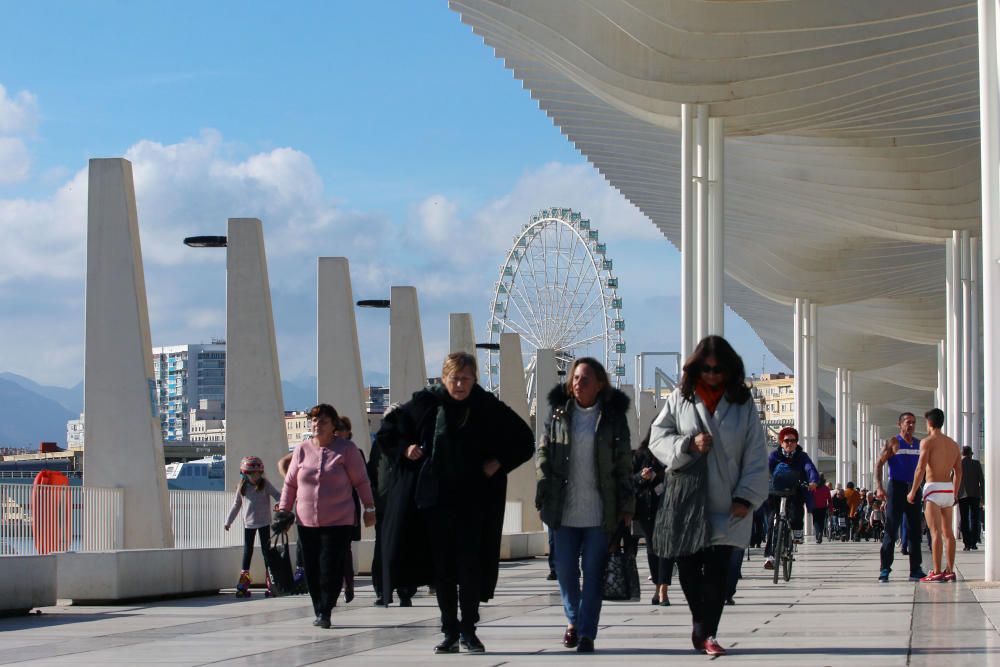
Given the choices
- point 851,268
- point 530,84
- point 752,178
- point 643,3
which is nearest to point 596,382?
point 643,3

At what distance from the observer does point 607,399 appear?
26.5 ft

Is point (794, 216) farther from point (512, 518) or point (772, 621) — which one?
point (772, 621)

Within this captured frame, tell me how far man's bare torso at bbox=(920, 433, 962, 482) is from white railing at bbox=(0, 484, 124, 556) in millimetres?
7066

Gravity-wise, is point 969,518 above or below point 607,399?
below

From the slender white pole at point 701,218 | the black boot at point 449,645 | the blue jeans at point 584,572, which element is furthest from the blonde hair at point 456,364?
the slender white pole at point 701,218

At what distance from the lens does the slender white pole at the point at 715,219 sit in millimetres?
22906

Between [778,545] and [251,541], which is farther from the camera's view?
[778,545]

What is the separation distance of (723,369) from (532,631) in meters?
2.51

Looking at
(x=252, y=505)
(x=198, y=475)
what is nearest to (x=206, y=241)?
(x=252, y=505)

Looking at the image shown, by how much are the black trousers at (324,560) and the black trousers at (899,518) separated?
235 inches

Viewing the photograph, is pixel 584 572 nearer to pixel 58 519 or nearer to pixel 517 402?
pixel 58 519

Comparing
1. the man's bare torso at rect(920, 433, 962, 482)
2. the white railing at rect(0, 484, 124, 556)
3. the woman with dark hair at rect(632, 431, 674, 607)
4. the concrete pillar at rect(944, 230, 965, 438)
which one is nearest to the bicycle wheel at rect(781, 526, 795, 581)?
the man's bare torso at rect(920, 433, 962, 482)

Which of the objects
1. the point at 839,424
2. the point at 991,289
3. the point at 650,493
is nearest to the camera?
the point at 650,493

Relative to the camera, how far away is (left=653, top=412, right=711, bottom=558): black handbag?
726 centimetres
